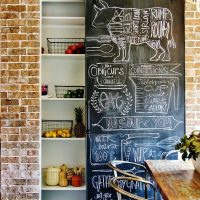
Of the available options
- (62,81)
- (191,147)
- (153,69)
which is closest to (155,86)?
(153,69)

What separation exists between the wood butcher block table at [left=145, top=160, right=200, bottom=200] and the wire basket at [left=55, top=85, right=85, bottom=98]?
3.97 feet

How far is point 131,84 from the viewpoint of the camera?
347 cm

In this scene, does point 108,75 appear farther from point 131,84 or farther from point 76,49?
point 76,49

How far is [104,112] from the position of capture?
3.46 metres

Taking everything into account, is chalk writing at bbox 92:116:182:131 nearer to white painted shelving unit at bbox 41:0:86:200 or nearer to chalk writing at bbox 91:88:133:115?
chalk writing at bbox 91:88:133:115

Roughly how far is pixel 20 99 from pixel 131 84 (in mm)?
1167

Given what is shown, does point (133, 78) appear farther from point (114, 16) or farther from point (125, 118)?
point (114, 16)

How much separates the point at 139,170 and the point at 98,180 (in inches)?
17.4

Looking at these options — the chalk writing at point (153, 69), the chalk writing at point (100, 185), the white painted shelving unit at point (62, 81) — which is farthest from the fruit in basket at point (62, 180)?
the chalk writing at point (153, 69)

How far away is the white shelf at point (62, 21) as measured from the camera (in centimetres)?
362

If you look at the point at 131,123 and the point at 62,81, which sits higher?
the point at 62,81

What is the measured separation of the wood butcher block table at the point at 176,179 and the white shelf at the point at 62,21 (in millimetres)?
1778

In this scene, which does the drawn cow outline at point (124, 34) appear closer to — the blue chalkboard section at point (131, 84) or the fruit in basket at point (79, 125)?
the blue chalkboard section at point (131, 84)

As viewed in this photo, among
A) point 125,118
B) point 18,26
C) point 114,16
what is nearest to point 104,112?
point 125,118
